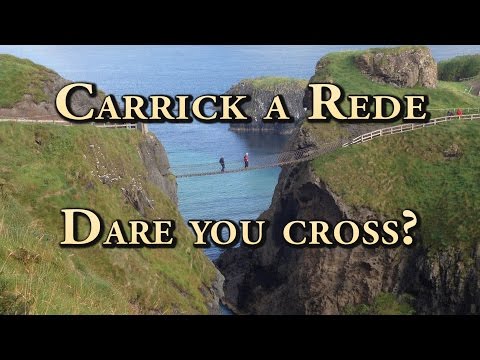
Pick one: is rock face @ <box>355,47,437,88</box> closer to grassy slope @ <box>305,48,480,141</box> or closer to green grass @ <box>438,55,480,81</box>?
grassy slope @ <box>305,48,480,141</box>

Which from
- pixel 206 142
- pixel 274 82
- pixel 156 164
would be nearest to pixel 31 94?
pixel 156 164

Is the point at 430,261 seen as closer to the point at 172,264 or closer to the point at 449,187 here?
the point at 449,187

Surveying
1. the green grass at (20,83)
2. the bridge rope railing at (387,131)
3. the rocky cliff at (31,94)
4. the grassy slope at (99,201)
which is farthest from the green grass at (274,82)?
the grassy slope at (99,201)

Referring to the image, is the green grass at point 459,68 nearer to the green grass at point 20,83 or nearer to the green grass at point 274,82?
the green grass at point 274,82

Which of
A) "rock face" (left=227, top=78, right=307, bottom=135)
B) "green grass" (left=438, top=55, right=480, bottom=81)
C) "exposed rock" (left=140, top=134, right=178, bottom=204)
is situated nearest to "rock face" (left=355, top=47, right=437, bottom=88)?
"exposed rock" (left=140, top=134, right=178, bottom=204)

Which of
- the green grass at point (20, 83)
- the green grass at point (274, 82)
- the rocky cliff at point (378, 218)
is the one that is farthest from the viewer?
the green grass at point (274, 82)

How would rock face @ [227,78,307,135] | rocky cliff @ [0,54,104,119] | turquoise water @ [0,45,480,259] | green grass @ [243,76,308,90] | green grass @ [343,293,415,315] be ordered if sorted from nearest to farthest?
rocky cliff @ [0,54,104,119] < green grass @ [343,293,415,315] < turquoise water @ [0,45,480,259] < rock face @ [227,78,307,135] < green grass @ [243,76,308,90]
